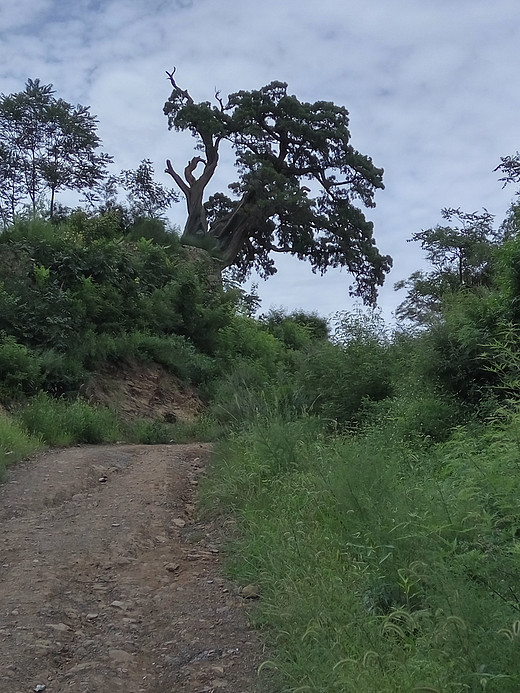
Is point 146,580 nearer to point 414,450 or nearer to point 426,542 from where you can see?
point 426,542

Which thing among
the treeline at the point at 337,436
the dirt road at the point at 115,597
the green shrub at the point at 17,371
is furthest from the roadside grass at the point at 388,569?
the green shrub at the point at 17,371

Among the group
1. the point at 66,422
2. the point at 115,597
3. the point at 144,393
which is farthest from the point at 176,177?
the point at 115,597

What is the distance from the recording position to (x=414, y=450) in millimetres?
6727

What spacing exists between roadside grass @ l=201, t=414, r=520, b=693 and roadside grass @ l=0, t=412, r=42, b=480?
12.5ft

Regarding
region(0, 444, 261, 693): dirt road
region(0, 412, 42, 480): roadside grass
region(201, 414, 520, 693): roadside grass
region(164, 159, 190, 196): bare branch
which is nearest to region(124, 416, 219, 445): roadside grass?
region(0, 412, 42, 480): roadside grass

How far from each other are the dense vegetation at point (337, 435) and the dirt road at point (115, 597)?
1.01 feet

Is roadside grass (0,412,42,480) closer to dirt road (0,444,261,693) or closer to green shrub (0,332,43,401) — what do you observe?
dirt road (0,444,261,693)

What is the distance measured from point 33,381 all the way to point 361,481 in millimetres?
9072

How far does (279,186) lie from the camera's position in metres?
27.0

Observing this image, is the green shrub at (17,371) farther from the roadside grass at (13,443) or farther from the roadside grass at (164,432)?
the roadside grass at (164,432)

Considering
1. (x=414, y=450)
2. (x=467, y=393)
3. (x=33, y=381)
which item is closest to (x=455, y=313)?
(x=467, y=393)

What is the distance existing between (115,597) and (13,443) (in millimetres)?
5192

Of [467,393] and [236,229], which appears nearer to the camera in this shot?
[467,393]

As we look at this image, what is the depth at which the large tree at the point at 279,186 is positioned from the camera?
89.0 feet
